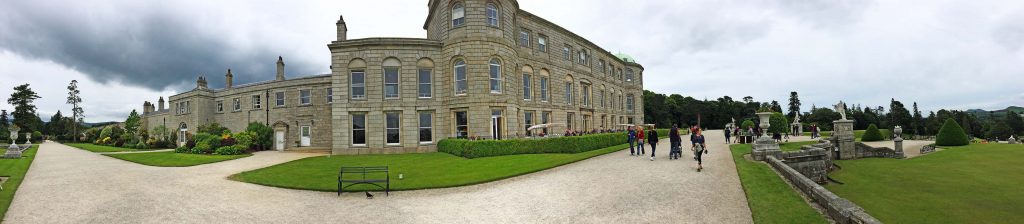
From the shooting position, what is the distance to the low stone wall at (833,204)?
664 centimetres

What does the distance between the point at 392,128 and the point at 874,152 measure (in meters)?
26.9

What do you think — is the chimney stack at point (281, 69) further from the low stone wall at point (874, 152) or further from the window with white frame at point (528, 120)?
the low stone wall at point (874, 152)

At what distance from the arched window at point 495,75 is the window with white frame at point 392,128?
6.27m

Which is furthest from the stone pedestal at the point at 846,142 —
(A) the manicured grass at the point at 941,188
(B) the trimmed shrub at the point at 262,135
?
(B) the trimmed shrub at the point at 262,135

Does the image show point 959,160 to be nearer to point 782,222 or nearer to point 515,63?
point 782,222

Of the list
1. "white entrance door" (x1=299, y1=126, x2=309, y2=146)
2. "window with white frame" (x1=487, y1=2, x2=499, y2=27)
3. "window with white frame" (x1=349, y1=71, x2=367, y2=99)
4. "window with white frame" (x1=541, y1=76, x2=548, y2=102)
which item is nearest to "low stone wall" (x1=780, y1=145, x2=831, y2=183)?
"window with white frame" (x1=487, y1=2, x2=499, y2=27)

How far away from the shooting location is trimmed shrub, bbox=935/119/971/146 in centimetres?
2623

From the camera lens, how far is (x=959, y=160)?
18.4 meters

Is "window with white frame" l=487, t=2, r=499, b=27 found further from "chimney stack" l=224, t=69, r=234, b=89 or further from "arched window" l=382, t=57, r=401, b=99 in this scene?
"chimney stack" l=224, t=69, r=234, b=89

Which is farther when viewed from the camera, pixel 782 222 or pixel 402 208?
pixel 402 208

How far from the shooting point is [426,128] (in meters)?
25.6

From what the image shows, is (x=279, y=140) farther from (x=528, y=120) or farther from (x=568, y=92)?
(x=568, y=92)

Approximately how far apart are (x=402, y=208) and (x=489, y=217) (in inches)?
89.6

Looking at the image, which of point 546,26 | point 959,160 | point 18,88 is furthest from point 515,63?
point 18,88
